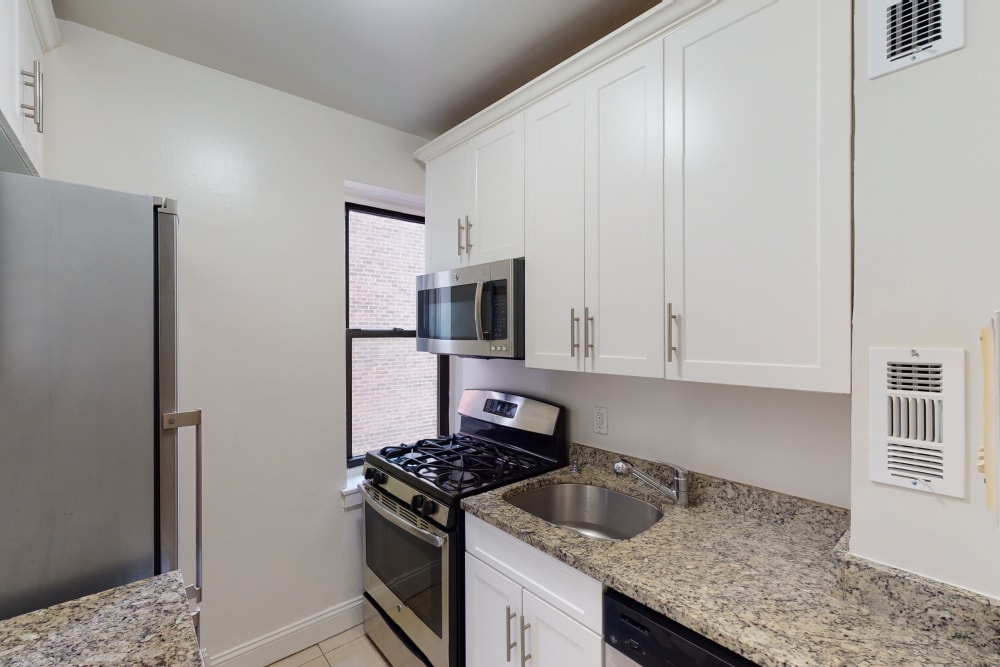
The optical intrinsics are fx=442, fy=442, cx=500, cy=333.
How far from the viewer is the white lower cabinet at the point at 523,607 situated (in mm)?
1215

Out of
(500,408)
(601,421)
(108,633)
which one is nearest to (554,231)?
(601,421)

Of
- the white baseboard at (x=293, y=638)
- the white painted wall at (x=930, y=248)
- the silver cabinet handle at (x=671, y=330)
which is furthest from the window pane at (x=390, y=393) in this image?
the white painted wall at (x=930, y=248)

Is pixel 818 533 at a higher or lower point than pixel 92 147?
lower

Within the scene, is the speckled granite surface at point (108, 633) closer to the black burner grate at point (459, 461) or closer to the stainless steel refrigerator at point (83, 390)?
the stainless steel refrigerator at point (83, 390)

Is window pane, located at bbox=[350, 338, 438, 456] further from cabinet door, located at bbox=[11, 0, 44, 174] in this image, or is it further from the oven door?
cabinet door, located at bbox=[11, 0, 44, 174]

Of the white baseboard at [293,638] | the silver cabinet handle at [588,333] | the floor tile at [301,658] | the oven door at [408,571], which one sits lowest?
the floor tile at [301,658]

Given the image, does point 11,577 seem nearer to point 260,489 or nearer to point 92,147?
point 260,489

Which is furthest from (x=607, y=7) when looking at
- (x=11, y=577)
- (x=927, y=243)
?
(x=11, y=577)

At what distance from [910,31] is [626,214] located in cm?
73

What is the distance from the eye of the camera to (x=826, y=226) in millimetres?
1043

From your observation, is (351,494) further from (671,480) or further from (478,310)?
(671,480)

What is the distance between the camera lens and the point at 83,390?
0.98 meters

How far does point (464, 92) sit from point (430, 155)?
0.36 m

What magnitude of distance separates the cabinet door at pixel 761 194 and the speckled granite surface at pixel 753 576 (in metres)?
0.48
